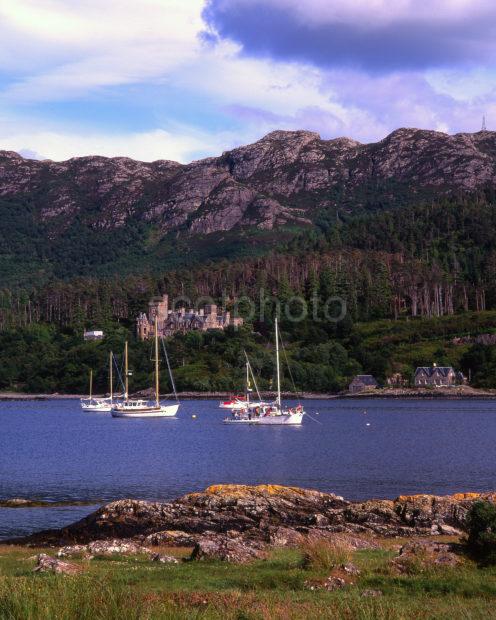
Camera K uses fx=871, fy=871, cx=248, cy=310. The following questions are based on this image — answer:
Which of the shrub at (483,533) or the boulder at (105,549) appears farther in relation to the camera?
the boulder at (105,549)

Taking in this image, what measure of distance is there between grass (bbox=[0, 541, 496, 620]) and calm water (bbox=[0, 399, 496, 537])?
14.7 m

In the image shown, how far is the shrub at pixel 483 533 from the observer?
61.1 feet

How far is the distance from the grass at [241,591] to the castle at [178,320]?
152017 mm

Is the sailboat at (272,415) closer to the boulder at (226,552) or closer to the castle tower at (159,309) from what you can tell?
the boulder at (226,552)

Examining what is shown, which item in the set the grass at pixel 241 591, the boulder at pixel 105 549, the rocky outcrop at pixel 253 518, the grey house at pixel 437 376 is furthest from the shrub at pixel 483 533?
the grey house at pixel 437 376

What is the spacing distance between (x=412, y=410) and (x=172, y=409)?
1364 inches

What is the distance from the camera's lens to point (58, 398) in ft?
545

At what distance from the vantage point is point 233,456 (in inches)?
2598

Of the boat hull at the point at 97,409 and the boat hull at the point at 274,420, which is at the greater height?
the boat hull at the point at 97,409

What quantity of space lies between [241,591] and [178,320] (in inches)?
6714

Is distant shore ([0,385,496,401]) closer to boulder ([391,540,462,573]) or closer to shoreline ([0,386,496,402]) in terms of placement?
shoreline ([0,386,496,402])

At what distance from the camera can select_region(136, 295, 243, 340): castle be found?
179m

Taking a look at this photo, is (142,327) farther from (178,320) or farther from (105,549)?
(105,549)

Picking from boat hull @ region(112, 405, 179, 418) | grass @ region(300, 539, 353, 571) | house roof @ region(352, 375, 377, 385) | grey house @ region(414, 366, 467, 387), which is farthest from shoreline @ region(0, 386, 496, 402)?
grass @ region(300, 539, 353, 571)
